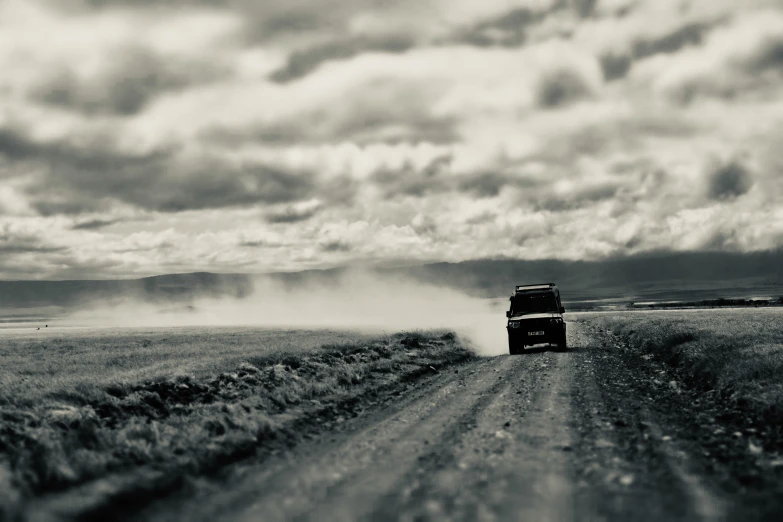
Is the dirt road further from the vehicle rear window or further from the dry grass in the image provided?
the vehicle rear window

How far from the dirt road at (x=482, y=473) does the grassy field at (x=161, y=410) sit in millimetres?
1380

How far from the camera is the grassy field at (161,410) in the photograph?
8.62m

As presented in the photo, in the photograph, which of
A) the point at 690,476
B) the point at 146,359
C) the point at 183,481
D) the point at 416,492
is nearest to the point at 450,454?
the point at 416,492

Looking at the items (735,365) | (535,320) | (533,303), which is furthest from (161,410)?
(533,303)

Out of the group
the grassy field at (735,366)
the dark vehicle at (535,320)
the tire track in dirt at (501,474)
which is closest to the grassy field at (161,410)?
A: the tire track in dirt at (501,474)

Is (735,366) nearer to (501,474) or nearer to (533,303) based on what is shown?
(501,474)

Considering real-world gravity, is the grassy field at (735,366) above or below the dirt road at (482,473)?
below

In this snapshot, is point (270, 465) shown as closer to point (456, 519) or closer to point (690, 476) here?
point (456, 519)

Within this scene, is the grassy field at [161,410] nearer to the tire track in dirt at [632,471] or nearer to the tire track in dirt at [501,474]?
the tire track in dirt at [501,474]

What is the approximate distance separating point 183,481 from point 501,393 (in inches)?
365

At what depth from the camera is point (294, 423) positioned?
478 inches

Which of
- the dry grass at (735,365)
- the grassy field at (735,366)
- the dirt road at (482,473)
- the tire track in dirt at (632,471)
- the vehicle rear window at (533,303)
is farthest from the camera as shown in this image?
the vehicle rear window at (533,303)

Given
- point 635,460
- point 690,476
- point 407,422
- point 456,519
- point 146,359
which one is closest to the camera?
point 456,519

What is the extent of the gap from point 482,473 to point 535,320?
2289 centimetres
